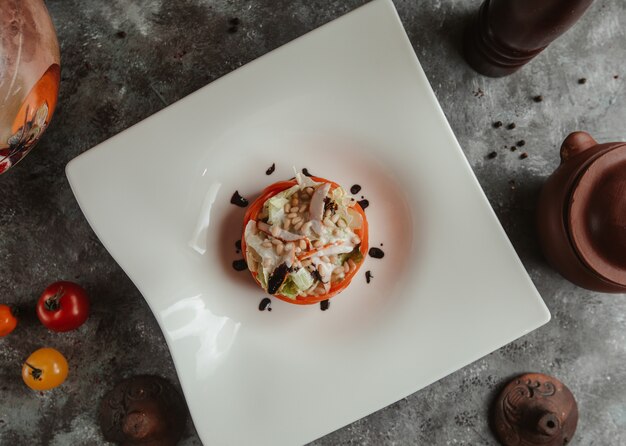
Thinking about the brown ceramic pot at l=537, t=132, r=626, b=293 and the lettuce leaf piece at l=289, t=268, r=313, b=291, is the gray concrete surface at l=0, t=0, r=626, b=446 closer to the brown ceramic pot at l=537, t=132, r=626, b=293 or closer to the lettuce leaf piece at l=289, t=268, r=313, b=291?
the brown ceramic pot at l=537, t=132, r=626, b=293

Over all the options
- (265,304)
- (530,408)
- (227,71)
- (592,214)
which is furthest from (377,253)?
(227,71)

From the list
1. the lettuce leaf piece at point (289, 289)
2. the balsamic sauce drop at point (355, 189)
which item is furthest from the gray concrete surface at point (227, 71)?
the lettuce leaf piece at point (289, 289)

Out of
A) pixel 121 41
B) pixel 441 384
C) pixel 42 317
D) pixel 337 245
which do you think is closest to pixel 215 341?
pixel 337 245

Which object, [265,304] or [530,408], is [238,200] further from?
[530,408]

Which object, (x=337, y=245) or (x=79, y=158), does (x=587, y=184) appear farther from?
(x=79, y=158)

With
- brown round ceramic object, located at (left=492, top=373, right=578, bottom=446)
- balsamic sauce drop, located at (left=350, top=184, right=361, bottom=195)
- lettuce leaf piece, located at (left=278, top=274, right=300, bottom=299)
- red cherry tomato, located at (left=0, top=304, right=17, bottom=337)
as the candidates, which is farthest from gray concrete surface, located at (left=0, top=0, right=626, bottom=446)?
lettuce leaf piece, located at (left=278, top=274, right=300, bottom=299)

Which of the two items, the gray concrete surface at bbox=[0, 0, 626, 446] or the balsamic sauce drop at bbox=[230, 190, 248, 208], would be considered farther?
the gray concrete surface at bbox=[0, 0, 626, 446]

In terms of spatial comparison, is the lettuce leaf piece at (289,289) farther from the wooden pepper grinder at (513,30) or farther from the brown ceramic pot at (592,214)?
the wooden pepper grinder at (513,30)
